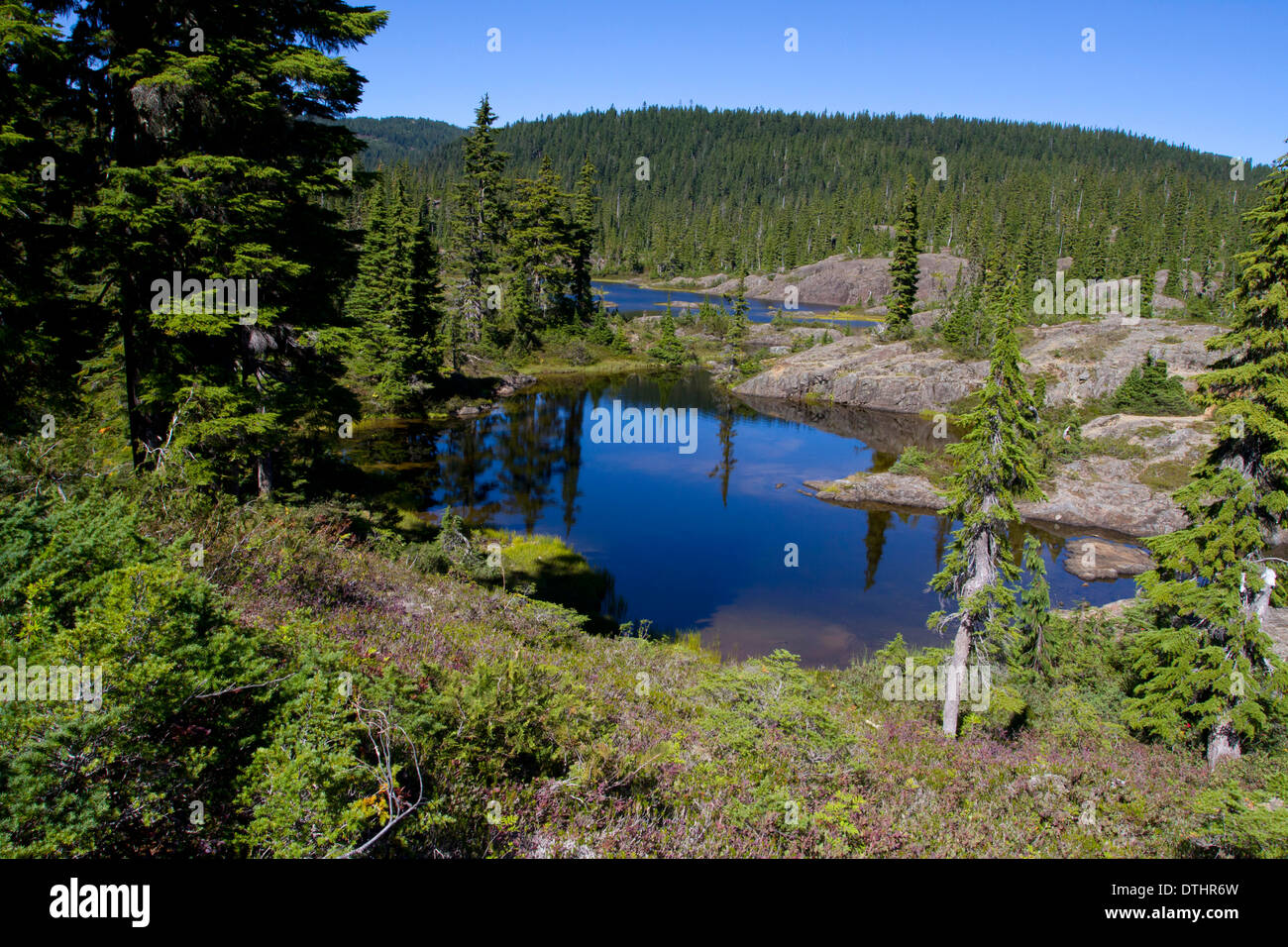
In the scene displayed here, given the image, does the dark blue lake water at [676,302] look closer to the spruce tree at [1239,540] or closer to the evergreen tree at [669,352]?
the evergreen tree at [669,352]

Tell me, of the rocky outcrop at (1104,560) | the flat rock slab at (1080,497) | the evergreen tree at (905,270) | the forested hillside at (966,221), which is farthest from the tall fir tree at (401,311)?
the forested hillside at (966,221)

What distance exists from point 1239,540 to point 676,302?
102087mm

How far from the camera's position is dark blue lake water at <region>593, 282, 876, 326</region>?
98.7m

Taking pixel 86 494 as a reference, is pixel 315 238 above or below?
above

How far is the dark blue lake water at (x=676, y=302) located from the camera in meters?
98.7

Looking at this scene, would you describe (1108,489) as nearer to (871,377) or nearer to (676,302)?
(871,377)

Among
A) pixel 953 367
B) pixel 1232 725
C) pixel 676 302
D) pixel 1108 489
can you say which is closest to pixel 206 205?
pixel 1232 725

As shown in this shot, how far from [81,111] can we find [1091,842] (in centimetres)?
1822

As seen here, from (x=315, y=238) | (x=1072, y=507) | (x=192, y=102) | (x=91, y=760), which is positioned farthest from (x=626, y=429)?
(x=91, y=760)

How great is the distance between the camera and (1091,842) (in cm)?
712

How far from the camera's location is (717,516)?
3175 cm

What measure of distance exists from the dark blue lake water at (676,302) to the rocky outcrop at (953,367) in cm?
3074

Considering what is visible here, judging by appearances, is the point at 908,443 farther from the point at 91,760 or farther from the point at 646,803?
the point at 91,760

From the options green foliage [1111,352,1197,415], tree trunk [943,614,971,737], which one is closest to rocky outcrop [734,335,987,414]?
green foliage [1111,352,1197,415]
